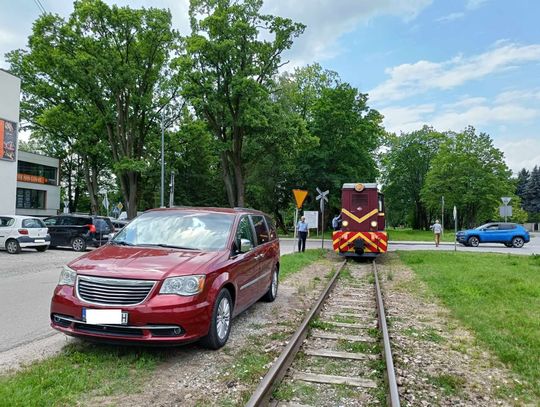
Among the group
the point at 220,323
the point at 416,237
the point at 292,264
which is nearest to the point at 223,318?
the point at 220,323

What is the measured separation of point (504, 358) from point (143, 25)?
31.4 m

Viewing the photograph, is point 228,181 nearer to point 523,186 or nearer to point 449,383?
point 449,383

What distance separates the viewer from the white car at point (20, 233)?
17844mm

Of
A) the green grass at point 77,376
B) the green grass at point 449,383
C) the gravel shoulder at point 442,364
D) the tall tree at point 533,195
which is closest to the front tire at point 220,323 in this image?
the green grass at point 77,376

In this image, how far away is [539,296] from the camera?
350 inches

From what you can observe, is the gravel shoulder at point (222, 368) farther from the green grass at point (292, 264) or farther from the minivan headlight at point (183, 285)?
the green grass at point (292, 264)

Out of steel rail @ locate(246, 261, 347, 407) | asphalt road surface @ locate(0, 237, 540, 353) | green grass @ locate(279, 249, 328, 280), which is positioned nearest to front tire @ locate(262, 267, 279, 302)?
steel rail @ locate(246, 261, 347, 407)

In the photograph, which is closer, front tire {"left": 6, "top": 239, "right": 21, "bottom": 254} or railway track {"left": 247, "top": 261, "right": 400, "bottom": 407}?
railway track {"left": 247, "top": 261, "right": 400, "bottom": 407}

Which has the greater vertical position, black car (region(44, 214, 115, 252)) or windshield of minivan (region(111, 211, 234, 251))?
windshield of minivan (region(111, 211, 234, 251))

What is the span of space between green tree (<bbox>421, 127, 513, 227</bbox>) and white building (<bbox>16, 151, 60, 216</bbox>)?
45.3 meters

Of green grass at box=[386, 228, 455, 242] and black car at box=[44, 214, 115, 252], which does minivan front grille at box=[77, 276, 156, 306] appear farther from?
green grass at box=[386, 228, 455, 242]

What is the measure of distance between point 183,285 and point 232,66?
29.0 meters

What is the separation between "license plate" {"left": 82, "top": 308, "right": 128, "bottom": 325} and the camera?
4.62 m

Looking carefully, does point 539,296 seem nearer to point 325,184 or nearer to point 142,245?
point 142,245
